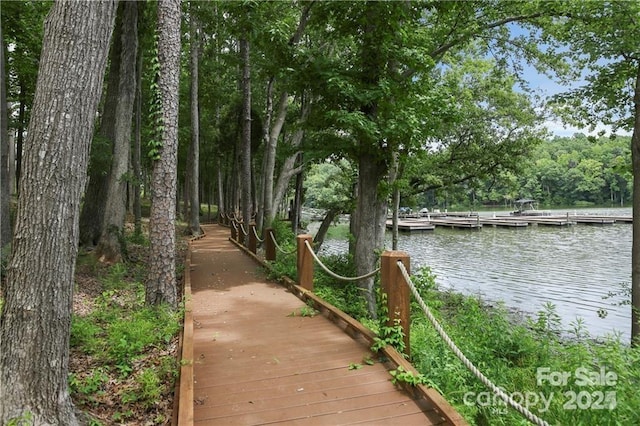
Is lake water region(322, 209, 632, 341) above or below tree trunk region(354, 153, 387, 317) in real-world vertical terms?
below

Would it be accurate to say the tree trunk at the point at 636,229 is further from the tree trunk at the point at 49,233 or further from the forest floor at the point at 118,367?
the tree trunk at the point at 49,233

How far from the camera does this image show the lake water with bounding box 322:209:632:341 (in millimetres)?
12070

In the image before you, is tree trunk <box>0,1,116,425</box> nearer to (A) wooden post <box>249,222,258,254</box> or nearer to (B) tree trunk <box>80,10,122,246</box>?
(B) tree trunk <box>80,10,122,246</box>

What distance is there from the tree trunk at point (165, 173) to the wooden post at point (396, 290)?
3351 mm

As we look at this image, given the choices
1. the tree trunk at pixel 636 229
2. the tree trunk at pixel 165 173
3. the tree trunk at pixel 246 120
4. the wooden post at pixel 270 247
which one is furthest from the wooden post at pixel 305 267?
the tree trunk at pixel 246 120

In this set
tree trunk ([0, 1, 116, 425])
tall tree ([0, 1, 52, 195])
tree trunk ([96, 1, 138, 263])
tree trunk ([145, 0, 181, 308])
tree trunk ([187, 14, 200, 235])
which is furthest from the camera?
tree trunk ([187, 14, 200, 235])

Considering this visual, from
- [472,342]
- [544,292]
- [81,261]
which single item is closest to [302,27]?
[81,261]

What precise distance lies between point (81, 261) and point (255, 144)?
588 inches

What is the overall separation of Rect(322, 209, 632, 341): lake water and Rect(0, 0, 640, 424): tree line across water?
401 cm

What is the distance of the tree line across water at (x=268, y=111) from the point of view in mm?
2969

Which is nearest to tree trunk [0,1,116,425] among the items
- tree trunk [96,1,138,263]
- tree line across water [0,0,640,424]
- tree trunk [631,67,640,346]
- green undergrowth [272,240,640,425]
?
tree line across water [0,0,640,424]

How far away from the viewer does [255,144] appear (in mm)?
A: 23406

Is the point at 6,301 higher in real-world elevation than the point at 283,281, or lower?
higher

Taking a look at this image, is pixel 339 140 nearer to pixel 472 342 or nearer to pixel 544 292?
pixel 472 342
